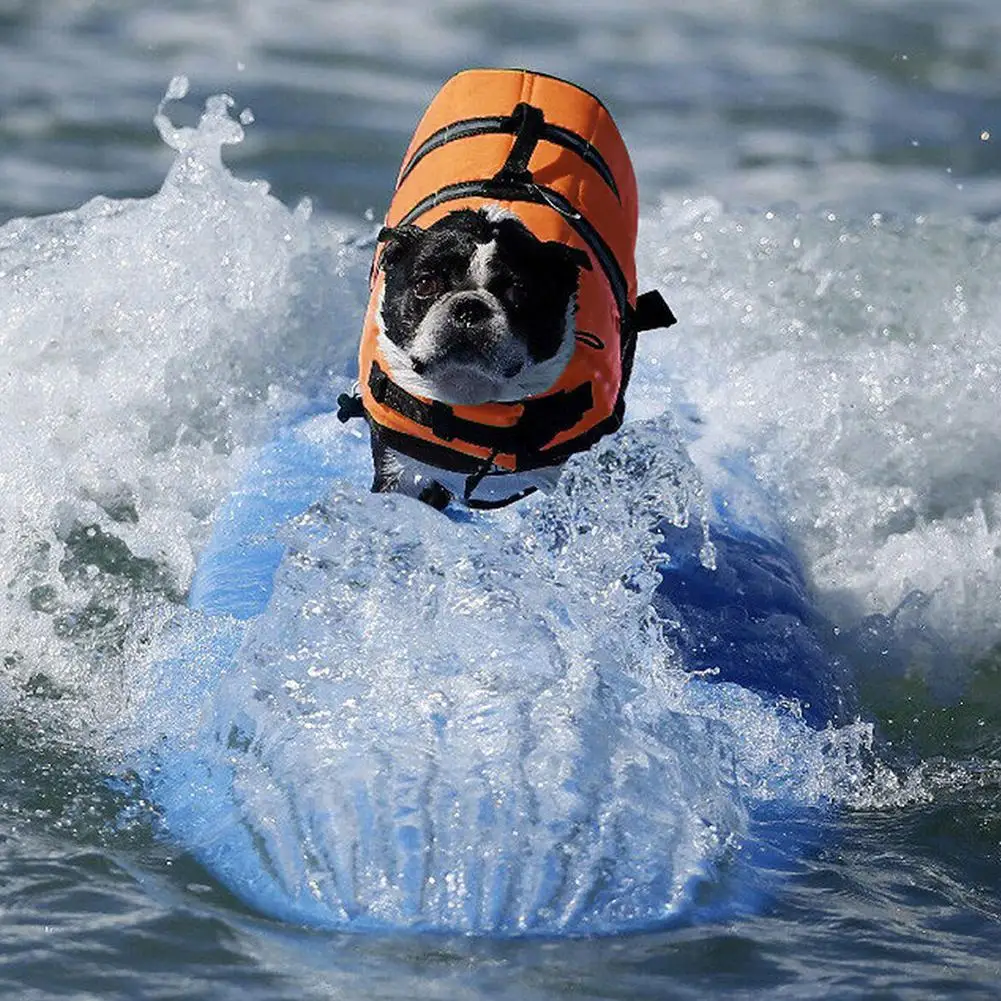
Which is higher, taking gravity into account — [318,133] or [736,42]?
[736,42]

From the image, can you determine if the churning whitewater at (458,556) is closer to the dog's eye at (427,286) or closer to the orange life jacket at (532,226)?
the orange life jacket at (532,226)

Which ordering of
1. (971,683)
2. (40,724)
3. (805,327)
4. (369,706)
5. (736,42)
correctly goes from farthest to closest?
(736,42) < (805,327) < (971,683) < (40,724) < (369,706)

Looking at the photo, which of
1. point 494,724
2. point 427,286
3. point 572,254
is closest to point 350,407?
point 427,286

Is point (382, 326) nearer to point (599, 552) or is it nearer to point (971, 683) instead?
point (599, 552)

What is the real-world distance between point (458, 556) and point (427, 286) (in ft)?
1.88

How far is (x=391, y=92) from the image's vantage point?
8719mm

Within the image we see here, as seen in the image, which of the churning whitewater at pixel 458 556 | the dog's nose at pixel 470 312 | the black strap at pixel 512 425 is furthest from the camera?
the black strap at pixel 512 425

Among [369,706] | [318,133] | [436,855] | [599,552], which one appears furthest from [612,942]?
[318,133]

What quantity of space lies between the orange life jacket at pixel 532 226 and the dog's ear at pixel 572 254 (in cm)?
10

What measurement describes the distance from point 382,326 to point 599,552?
0.71m

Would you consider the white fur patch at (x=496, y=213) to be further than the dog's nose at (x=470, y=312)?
Yes

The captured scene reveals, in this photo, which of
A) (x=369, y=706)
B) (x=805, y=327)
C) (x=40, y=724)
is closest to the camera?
(x=369, y=706)

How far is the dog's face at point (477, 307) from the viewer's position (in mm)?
4086

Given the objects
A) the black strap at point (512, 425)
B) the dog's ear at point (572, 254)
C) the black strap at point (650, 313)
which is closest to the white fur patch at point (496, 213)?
the dog's ear at point (572, 254)
